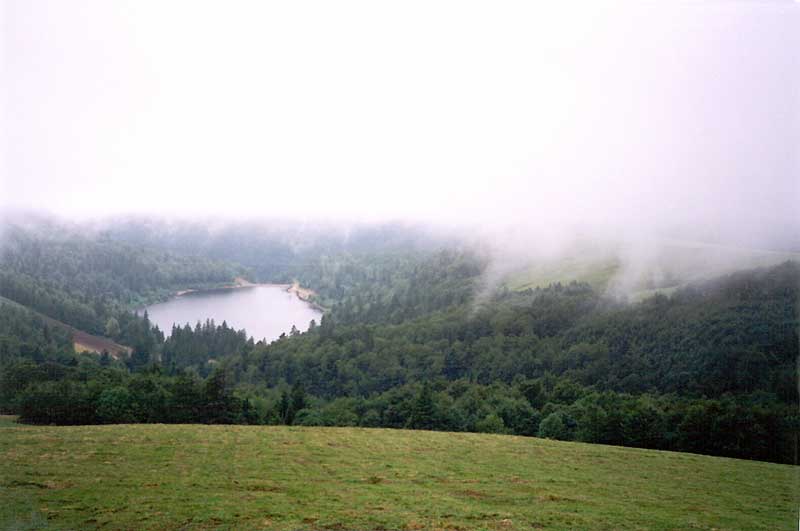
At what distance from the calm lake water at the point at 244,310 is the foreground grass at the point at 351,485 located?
46.2 metres

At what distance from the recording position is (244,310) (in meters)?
85.6

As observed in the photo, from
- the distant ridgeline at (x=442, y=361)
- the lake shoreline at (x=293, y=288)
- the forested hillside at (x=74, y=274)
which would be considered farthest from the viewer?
the lake shoreline at (x=293, y=288)

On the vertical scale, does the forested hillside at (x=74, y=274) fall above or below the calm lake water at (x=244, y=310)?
above

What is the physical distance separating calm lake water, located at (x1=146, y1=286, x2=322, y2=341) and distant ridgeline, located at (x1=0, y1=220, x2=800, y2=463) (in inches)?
144

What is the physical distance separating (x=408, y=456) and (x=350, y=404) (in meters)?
19.5

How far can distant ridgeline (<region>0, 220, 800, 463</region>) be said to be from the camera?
57.3 feet

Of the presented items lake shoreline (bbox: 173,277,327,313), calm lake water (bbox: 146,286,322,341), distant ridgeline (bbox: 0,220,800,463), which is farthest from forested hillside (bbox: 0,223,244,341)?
lake shoreline (bbox: 173,277,327,313)

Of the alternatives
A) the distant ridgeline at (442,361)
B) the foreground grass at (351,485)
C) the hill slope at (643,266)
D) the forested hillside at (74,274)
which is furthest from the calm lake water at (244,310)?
the foreground grass at (351,485)

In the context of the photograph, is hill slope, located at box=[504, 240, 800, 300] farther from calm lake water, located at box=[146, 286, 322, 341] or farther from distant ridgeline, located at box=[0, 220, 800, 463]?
calm lake water, located at box=[146, 286, 322, 341]

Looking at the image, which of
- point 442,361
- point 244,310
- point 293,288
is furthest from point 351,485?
point 293,288

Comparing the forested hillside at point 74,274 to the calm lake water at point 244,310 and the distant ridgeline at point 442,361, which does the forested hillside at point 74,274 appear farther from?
the calm lake water at point 244,310

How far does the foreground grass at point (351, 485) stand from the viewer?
8055 mm

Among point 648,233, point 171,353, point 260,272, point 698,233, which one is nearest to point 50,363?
A: point 171,353

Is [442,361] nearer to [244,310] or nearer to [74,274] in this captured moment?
[74,274]
